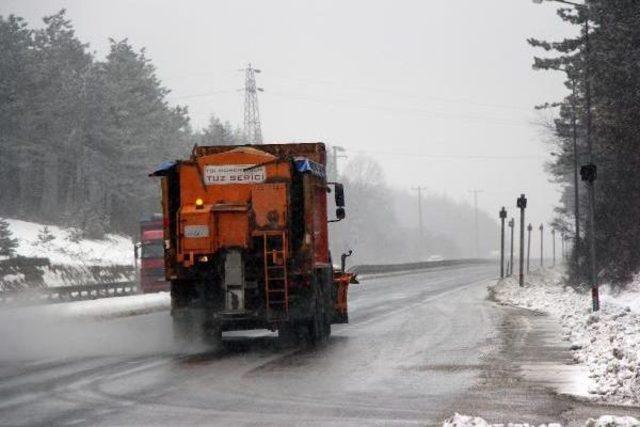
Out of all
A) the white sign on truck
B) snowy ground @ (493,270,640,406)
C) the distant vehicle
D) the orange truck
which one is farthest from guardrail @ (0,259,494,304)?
the white sign on truck

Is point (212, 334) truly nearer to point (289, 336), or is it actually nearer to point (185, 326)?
point (185, 326)

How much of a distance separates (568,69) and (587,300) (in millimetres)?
25055

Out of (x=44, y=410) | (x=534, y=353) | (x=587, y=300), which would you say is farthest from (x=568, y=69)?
(x=44, y=410)

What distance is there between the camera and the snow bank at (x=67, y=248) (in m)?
57.2

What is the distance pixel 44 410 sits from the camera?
11766mm

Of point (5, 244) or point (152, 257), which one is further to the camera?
point (5, 244)

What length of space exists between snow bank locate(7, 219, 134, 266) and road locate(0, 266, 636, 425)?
32.1 m

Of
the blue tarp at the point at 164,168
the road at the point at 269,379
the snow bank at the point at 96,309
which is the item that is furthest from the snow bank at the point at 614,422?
the snow bank at the point at 96,309

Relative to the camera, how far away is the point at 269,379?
1477 centimetres

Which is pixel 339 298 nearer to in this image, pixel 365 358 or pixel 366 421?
pixel 365 358

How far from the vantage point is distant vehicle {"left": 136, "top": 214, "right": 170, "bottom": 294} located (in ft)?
153

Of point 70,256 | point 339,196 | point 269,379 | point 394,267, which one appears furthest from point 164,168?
point 394,267

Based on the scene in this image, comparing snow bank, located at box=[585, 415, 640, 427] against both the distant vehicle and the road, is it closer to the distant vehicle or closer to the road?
the road

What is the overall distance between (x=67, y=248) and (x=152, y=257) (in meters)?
16.9
